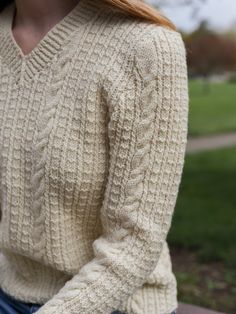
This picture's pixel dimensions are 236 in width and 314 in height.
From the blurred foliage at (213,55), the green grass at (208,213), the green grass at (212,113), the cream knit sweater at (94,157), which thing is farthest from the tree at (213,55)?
the cream knit sweater at (94,157)

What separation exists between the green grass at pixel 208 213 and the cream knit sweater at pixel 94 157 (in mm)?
3553

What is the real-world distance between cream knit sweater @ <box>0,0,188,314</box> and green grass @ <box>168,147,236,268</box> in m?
3.55

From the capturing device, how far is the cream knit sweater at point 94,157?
1501 mm

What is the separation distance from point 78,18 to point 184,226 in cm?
447

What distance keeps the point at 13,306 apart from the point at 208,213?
4.80 metres

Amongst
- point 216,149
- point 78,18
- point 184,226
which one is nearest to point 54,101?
point 78,18

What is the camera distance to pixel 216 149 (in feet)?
37.1

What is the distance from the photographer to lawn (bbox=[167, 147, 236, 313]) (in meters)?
4.48

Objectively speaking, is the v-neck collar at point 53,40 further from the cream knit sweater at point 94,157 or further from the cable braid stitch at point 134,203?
the cable braid stitch at point 134,203

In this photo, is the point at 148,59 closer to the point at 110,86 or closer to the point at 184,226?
the point at 110,86

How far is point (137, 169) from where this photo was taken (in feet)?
4.93

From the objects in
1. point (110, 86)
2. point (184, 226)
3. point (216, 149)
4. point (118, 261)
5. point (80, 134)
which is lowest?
point (216, 149)

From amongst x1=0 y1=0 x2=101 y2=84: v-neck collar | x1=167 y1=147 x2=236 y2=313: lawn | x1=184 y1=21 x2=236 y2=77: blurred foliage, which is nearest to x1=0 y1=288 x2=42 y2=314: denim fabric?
x1=0 y1=0 x2=101 y2=84: v-neck collar

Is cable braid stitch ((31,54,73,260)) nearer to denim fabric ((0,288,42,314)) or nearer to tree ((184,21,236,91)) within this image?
denim fabric ((0,288,42,314))
